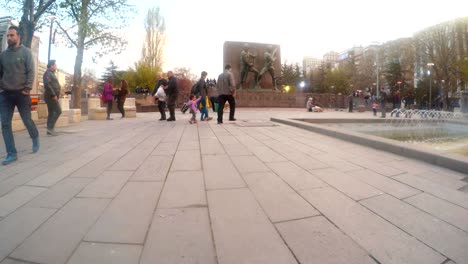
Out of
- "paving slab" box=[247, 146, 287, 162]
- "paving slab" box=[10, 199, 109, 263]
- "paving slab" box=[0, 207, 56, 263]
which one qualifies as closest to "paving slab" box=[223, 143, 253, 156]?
"paving slab" box=[247, 146, 287, 162]

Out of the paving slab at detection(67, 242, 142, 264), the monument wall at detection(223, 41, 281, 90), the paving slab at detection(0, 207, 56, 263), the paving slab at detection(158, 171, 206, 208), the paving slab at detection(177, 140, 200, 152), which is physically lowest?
the paving slab at detection(67, 242, 142, 264)

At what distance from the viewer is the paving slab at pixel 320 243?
151 centimetres

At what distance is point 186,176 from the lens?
3025 millimetres

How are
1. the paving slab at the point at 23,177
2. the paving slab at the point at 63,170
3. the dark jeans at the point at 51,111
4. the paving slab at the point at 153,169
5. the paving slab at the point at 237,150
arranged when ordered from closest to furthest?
the paving slab at the point at 23,177, the paving slab at the point at 63,170, the paving slab at the point at 153,169, the paving slab at the point at 237,150, the dark jeans at the point at 51,111

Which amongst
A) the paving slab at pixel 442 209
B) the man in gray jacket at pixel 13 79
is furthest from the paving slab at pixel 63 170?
the paving slab at pixel 442 209

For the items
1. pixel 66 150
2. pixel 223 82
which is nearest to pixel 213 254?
pixel 66 150

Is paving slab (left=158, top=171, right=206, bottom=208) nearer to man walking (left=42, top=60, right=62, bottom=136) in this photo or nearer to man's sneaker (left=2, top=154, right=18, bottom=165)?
man's sneaker (left=2, top=154, right=18, bottom=165)

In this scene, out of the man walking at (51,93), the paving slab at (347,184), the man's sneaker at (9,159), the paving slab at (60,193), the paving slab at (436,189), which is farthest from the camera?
the man walking at (51,93)

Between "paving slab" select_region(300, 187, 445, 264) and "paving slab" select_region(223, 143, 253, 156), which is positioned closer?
"paving slab" select_region(300, 187, 445, 264)

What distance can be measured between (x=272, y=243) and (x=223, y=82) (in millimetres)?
7483

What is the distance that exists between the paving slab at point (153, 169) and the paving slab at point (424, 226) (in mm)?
2125

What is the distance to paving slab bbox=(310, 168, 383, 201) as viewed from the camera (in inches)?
99.7

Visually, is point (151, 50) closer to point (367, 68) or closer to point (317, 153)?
point (367, 68)

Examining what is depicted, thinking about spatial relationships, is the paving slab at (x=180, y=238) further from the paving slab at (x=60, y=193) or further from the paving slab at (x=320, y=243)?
the paving slab at (x=60, y=193)
